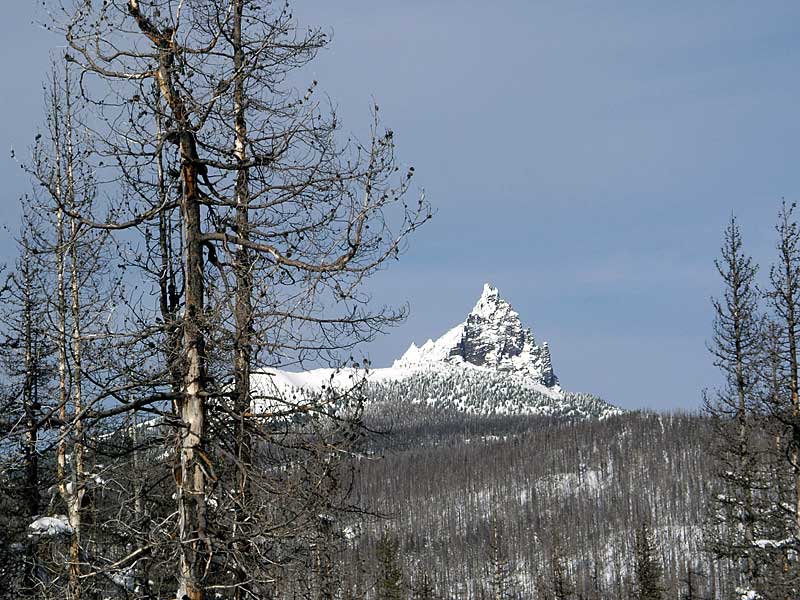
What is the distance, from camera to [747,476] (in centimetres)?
2784

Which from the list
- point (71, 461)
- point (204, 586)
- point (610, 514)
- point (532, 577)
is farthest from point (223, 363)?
point (610, 514)

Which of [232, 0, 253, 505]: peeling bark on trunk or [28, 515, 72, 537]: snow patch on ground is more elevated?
[232, 0, 253, 505]: peeling bark on trunk

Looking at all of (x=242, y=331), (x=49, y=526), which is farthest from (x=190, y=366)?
(x=49, y=526)

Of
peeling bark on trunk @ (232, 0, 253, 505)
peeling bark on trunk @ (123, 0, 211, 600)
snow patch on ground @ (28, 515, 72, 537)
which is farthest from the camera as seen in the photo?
snow patch on ground @ (28, 515, 72, 537)

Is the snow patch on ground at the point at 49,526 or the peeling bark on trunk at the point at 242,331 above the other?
the peeling bark on trunk at the point at 242,331

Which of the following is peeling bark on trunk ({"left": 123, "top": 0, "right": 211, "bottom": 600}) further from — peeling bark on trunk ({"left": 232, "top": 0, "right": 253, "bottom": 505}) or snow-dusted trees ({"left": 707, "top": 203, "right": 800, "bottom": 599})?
snow-dusted trees ({"left": 707, "top": 203, "right": 800, "bottom": 599})

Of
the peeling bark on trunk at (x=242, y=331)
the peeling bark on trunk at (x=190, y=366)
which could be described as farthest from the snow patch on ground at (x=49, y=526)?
the peeling bark on trunk at (x=190, y=366)

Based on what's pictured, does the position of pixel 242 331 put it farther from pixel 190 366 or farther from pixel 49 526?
pixel 49 526

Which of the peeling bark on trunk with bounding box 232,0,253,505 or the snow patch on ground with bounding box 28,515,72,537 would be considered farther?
the snow patch on ground with bounding box 28,515,72,537

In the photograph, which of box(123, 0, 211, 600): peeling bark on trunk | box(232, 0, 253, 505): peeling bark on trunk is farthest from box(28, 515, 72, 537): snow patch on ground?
box(123, 0, 211, 600): peeling bark on trunk

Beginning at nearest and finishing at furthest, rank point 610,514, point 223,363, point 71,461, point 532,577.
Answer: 1. point 223,363
2. point 71,461
3. point 532,577
4. point 610,514

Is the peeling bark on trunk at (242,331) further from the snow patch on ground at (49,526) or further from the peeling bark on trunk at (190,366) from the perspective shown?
the snow patch on ground at (49,526)

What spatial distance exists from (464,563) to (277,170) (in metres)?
164

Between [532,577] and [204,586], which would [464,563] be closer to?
[532,577]
